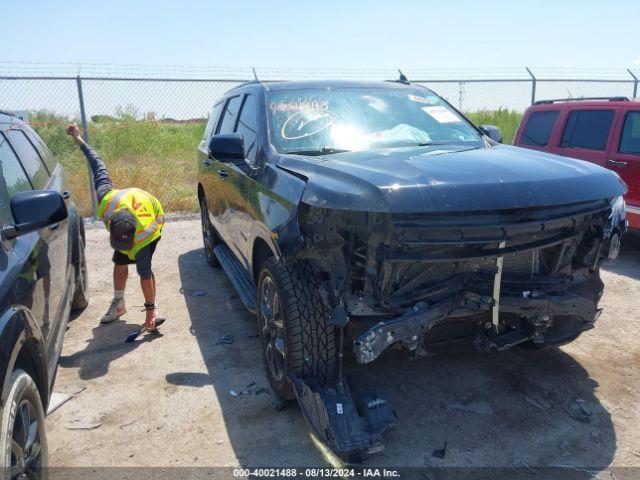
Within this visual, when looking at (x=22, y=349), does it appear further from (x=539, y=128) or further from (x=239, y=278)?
(x=539, y=128)

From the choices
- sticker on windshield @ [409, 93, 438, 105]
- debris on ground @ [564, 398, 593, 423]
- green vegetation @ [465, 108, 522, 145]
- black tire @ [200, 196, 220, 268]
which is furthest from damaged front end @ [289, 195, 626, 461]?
green vegetation @ [465, 108, 522, 145]

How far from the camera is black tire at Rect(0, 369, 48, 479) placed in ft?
6.59

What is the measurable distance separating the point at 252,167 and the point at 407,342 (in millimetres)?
1768

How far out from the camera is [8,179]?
3.02 metres

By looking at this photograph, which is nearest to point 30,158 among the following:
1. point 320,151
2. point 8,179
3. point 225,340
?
point 8,179

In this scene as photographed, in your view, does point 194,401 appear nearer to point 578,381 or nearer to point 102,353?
point 102,353

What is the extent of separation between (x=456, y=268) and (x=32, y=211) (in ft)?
6.93

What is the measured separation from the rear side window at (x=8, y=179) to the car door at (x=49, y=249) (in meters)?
0.14

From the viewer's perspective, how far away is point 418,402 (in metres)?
3.43

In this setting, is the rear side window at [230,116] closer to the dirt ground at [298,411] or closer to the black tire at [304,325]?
the dirt ground at [298,411]

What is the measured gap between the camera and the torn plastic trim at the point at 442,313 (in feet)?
8.76

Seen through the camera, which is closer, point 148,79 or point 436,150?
point 436,150

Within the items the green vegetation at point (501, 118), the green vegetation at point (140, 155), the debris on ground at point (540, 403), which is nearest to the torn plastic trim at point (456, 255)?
the debris on ground at point (540, 403)

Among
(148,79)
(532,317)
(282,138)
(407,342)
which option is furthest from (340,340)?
(148,79)
